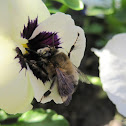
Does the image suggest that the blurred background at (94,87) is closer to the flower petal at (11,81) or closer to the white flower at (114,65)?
the white flower at (114,65)

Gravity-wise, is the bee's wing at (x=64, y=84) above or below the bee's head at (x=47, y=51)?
below

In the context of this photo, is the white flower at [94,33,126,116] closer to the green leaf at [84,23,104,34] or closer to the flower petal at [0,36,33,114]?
the flower petal at [0,36,33,114]

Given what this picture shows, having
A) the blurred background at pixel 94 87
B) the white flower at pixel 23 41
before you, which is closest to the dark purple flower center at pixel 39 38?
the white flower at pixel 23 41

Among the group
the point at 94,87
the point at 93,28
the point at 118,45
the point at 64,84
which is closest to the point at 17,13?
the point at 64,84

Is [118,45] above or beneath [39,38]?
beneath

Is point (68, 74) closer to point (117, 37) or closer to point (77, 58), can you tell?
point (77, 58)

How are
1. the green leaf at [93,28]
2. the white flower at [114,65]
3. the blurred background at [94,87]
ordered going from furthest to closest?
the green leaf at [93,28] → the blurred background at [94,87] → the white flower at [114,65]

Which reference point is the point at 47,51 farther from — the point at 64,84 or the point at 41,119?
the point at 41,119

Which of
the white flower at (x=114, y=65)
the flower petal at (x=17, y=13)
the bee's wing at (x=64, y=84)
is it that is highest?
the flower petal at (x=17, y=13)

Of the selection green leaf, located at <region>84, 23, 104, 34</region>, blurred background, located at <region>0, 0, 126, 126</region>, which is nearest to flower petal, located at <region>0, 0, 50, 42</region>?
blurred background, located at <region>0, 0, 126, 126</region>
